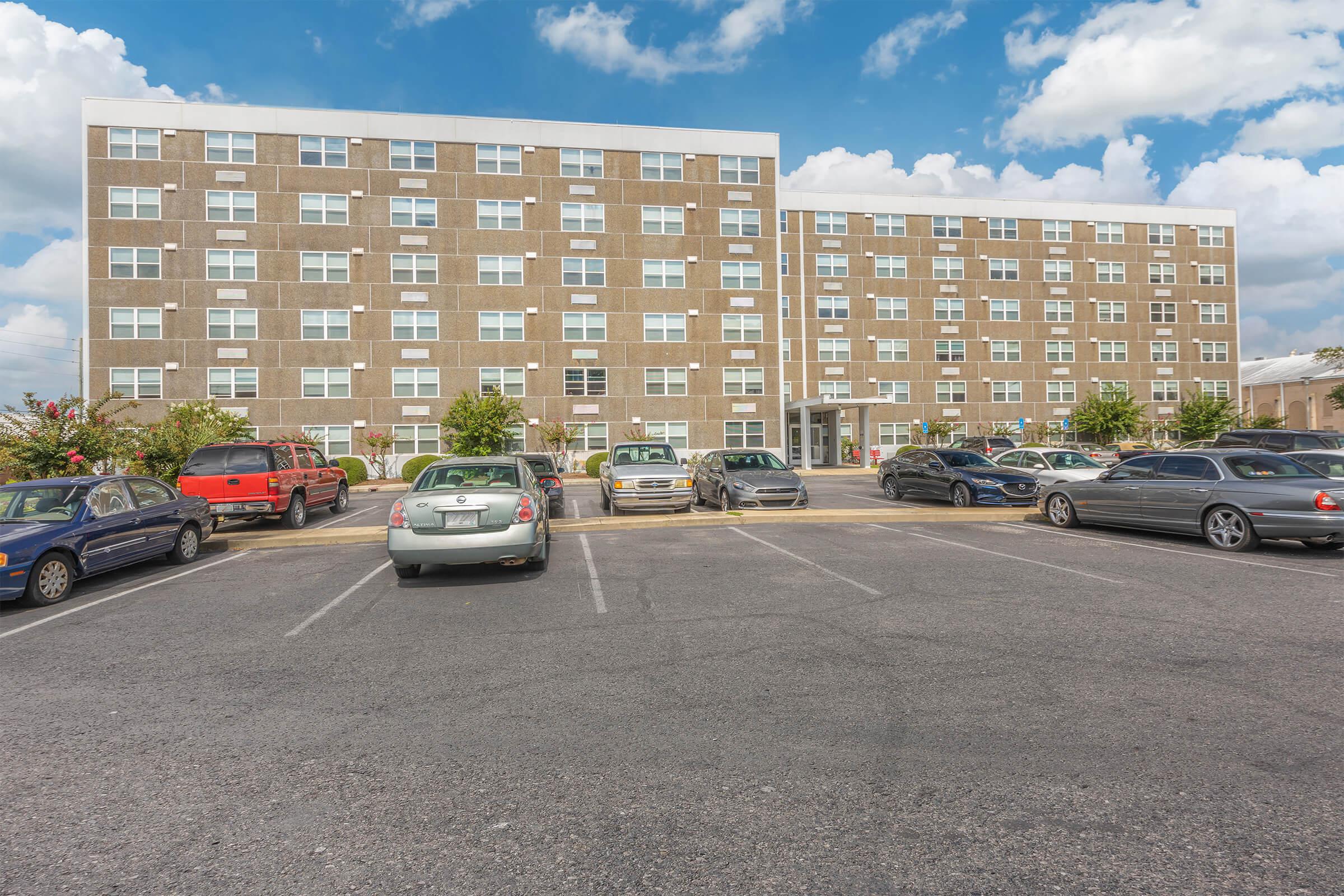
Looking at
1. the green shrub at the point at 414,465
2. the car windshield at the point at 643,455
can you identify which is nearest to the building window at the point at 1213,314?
the car windshield at the point at 643,455

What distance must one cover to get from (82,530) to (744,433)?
33614 mm

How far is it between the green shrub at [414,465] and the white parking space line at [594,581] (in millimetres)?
23218

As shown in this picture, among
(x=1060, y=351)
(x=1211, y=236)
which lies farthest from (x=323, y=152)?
(x=1211, y=236)

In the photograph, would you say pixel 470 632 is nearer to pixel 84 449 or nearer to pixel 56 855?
pixel 56 855

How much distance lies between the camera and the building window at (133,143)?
3538 centimetres

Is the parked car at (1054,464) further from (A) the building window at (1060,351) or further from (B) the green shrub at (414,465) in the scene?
(A) the building window at (1060,351)

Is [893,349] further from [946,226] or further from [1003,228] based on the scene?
[1003,228]

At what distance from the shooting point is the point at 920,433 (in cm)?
4909

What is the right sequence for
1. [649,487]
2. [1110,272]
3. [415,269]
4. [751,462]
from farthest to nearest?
1. [1110,272]
2. [415,269]
3. [751,462]
4. [649,487]

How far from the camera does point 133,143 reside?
35531mm

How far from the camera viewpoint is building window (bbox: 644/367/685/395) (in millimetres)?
40156

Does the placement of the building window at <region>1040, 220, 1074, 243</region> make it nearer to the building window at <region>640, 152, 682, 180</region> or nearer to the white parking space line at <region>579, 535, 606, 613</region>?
the building window at <region>640, 152, 682, 180</region>

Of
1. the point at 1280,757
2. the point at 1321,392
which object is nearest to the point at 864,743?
the point at 1280,757

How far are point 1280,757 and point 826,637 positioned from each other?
3.18 m
